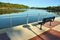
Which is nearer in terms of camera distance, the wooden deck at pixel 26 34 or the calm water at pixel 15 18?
the wooden deck at pixel 26 34

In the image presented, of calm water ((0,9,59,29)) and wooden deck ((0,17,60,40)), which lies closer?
wooden deck ((0,17,60,40))

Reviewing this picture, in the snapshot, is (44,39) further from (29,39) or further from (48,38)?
(29,39)

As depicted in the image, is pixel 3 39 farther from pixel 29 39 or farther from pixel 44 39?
pixel 44 39

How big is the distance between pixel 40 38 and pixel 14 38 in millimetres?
1262

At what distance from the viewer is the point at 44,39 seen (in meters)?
4.62

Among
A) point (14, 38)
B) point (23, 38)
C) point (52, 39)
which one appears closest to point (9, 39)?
point (14, 38)

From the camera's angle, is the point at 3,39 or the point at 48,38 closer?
the point at 3,39

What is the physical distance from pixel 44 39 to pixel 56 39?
0.62 m

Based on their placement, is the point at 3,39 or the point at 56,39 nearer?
the point at 3,39

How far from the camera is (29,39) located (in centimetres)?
452

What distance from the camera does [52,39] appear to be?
4.71 metres

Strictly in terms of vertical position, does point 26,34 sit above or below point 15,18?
above

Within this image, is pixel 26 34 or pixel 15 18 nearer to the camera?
pixel 26 34

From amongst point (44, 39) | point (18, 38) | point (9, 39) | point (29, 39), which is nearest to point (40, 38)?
point (44, 39)
